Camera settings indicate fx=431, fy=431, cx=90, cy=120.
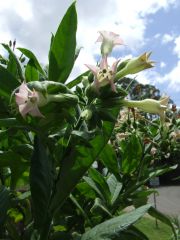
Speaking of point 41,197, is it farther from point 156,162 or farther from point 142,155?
point 156,162

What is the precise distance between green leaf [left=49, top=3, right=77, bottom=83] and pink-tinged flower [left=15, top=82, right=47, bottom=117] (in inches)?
4.8

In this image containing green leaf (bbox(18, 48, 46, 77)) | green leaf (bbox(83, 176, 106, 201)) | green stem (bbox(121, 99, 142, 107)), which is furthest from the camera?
green leaf (bbox(83, 176, 106, 201))

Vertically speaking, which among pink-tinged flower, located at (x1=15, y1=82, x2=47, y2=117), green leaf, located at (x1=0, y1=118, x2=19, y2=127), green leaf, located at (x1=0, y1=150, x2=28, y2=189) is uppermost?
pink-tinged flower, located at (x1=15, y1=82, x2=47, y2=117)

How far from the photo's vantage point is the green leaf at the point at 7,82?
74cm

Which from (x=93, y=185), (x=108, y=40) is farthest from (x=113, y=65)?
(x=93, y=185)

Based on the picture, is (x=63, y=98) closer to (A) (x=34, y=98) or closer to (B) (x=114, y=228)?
(A) (x=34, y=98)

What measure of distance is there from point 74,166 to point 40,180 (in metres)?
0.07

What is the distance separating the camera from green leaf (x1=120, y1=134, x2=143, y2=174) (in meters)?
1.14

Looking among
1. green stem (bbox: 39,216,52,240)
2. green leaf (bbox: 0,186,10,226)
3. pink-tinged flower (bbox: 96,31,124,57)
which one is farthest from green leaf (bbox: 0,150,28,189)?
pink-tinged flower (bbox: 96,31,124,57)

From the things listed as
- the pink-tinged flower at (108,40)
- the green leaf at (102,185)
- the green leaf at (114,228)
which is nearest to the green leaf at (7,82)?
the pink-tinged flower at (108,40)

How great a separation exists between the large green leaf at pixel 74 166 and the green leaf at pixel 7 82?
151mm

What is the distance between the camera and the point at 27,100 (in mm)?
627

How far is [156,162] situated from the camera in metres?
1.69

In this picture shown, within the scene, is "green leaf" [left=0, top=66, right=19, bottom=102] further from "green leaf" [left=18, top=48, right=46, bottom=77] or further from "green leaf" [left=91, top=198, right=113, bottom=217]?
"green leaf" [left=91, top=198, right=113, bottom=217]
